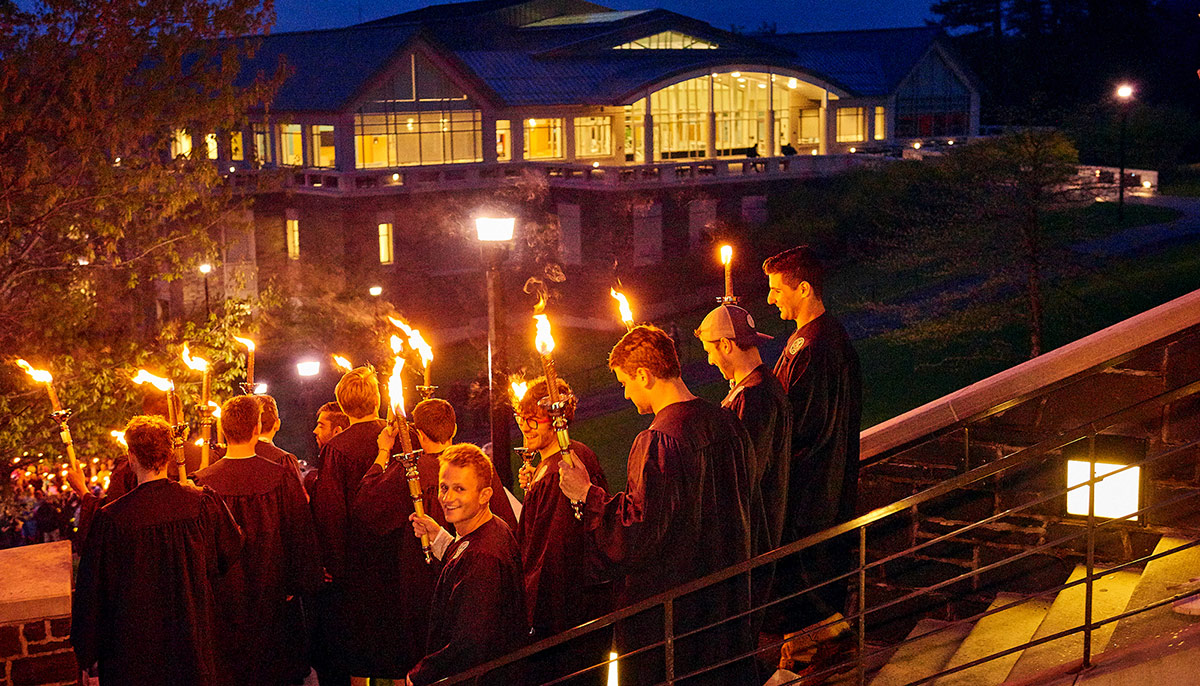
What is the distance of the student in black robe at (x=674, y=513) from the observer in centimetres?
525

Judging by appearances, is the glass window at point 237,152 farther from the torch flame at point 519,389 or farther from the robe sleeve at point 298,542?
the torch flame at point 519,389

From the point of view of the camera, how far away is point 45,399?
15.8 m

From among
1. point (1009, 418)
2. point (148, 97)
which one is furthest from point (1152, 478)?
point (148, 97)

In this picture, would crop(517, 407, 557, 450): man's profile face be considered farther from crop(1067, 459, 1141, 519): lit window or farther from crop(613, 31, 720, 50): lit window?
crop(613, 31, 720, 50): lit window

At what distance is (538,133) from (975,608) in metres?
41.3

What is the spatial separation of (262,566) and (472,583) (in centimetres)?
231

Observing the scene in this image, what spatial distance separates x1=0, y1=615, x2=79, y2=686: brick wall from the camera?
20.2 feet

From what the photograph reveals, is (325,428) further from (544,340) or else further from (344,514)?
(544,340)

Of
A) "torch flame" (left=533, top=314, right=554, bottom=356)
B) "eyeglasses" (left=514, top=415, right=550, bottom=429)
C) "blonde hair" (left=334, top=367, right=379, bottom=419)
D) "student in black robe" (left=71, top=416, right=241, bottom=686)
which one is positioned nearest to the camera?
"torch flame" (left=533, top=314, right=554, bottom=356)

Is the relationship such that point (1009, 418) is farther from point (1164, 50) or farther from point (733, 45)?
point (1164, 50)

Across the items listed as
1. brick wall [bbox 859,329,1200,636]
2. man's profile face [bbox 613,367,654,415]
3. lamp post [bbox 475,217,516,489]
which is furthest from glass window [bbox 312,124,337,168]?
man's profile face [bbox 613,367,654,415]

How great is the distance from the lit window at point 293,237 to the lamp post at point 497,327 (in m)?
34.4

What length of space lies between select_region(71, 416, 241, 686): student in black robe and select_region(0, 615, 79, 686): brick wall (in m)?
0.15

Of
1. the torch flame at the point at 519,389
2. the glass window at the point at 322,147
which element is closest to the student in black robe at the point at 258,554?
the torch flame at the point at 519,389
